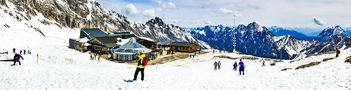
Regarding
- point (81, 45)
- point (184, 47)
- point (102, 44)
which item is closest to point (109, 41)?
point (102, 44)

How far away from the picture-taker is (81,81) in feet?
97.6

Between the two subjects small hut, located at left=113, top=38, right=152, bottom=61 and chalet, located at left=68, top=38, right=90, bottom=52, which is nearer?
small hut, located at left=113, top=38, right=152, bottom=61

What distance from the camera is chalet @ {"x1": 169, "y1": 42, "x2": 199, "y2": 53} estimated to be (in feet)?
459

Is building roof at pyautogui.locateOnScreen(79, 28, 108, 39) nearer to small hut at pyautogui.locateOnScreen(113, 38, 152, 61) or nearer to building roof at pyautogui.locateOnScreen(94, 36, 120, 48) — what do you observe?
building roof at pyautogui.locateOnScreen(94, 36, 120, 48)

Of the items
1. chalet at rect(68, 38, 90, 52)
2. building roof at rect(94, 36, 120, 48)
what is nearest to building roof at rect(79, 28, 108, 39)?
building roof at rect(94, 36, 120, 48)

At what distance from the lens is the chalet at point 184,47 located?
140m

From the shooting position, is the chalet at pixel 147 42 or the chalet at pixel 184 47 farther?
the chalet at pixel 147 42

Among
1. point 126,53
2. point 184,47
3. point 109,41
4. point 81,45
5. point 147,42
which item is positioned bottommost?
point 126,53

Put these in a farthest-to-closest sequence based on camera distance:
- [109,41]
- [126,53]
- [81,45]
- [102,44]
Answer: [109,41], [81,45], [102,44], [126,53]

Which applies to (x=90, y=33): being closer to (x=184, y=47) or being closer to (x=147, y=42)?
(x=147, y=42)

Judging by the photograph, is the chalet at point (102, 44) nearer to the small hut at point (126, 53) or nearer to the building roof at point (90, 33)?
the small hut at point (126, 53)

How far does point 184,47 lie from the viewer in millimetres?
141000

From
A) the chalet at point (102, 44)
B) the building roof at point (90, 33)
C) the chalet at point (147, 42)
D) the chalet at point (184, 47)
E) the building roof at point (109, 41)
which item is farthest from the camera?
the building roof at point (90, 33)

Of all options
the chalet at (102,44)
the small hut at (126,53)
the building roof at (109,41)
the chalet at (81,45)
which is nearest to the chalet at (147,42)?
the building roof at (109,41)
